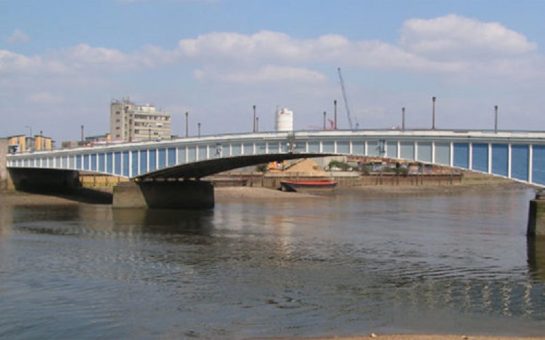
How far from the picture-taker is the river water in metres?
19.8

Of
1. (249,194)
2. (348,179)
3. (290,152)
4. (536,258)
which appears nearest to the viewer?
(536,258)

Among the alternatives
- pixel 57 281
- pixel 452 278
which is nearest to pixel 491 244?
pixel 452 278

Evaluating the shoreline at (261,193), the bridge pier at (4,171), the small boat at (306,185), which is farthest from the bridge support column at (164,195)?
the small boat at (306,185)

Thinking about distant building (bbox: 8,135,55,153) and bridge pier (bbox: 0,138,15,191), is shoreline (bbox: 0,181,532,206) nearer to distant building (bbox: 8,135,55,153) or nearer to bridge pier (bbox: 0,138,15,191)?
bridge pier (bbox: 0,138,15,191)

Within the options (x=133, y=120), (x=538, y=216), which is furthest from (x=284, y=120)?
(x=133, y=120)

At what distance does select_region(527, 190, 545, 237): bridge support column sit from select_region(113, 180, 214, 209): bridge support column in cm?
3434

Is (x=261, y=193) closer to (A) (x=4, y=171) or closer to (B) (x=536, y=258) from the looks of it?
(A) (x=4, y=171)

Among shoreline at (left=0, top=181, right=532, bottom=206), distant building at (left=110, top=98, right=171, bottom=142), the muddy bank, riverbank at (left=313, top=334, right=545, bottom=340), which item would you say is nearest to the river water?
riverbank at (left=313, top=334, right=545, bottom=340)

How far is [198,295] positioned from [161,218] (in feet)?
108

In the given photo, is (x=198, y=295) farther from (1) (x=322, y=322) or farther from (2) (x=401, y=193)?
(2) (x=401, y=193)

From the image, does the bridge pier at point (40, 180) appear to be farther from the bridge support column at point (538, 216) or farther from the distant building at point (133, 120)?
the distant building at point (133, 120)

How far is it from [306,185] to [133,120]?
265 feet

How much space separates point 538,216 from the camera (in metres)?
41.5

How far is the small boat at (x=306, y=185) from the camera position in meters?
108
